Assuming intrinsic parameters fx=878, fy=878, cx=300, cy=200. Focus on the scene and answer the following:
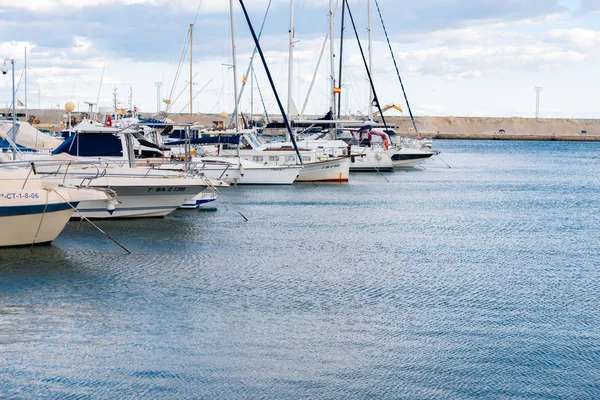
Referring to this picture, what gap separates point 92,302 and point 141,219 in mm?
10625

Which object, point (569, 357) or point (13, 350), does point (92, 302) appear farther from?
point (569, 357)

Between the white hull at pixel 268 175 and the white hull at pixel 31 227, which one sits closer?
the white hull at pixel 31 227

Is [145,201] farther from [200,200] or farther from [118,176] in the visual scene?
[200,200]

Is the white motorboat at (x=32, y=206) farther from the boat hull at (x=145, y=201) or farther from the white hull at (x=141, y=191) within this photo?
the boat hull at (x=145, y=201)

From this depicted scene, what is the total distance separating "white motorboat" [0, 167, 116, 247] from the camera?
1947cm

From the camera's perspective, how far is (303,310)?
15625 mm

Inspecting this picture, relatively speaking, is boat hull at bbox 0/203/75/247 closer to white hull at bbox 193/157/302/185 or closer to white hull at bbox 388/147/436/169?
white hull at bbox 193/157/302/185

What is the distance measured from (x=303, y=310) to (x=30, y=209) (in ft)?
24.9

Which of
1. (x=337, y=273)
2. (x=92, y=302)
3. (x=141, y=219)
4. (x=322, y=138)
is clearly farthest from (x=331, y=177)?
(x=92, y=302)

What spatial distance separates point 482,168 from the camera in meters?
66.3

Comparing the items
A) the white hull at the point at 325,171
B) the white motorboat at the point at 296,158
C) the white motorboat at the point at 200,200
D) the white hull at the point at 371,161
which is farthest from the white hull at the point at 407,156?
the white motorboat at the point at 200,200

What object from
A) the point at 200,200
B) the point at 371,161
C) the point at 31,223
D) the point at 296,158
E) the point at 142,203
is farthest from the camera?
the point at 371,161

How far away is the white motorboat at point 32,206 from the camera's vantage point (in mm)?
19469

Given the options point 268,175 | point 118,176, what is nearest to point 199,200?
point 118,176
